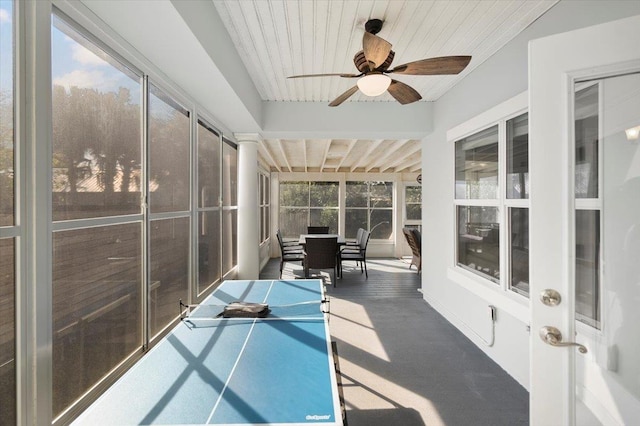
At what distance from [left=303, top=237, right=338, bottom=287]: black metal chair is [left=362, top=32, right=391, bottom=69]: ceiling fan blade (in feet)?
12.2

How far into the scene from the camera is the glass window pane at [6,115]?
112 centimetres

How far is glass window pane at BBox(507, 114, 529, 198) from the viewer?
246 cm

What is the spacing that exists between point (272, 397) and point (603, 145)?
1.67m

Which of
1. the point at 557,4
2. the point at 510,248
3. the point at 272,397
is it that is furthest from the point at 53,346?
the point at 557,4

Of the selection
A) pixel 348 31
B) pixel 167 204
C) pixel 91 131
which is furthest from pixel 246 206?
pixel 91 131

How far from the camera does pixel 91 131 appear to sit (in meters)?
1.58

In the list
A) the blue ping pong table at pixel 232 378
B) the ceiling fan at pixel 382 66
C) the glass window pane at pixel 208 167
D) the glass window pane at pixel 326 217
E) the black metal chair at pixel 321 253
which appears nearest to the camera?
the blue ping pong table at pixel 232 378

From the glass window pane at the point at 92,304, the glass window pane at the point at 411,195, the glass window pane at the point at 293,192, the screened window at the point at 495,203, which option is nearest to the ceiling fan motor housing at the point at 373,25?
the screened window at the point at 495,203

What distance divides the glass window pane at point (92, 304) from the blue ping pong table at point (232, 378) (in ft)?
1.13

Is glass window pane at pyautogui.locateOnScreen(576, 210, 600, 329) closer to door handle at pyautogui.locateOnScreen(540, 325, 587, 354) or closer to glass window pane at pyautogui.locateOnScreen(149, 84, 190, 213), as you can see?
door handle at pyautogui.locateOnScreen(540, 325, 587, 354)

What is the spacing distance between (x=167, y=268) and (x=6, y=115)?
153 cm

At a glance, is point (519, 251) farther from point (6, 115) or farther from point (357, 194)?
point (357, 194)

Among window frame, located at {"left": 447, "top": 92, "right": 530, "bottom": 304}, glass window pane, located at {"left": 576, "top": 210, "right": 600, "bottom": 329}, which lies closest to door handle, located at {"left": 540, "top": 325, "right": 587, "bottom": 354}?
glass window pane, located at {"left": 576, "top": 210, "right": 600, "bottom": 329}

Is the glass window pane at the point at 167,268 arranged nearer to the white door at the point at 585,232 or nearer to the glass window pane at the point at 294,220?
the white door at the point at 585,232
